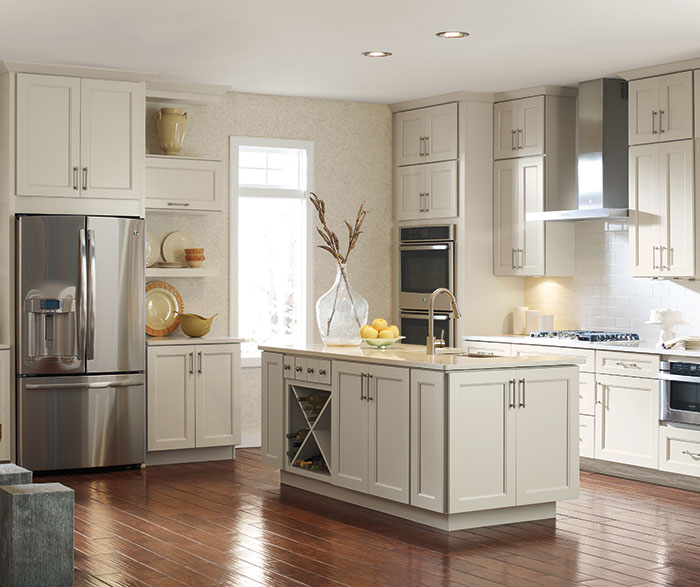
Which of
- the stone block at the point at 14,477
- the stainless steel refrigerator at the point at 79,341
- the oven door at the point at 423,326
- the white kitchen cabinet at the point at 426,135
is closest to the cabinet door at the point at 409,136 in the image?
the white kitchen cabinet at the point at 426,135

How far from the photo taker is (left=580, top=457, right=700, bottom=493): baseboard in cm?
610

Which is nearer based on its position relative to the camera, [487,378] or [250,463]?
[487,378]

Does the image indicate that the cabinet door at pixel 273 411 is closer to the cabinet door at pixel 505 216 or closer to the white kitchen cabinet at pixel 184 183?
the white kitchen cabinet at pixel 184 183

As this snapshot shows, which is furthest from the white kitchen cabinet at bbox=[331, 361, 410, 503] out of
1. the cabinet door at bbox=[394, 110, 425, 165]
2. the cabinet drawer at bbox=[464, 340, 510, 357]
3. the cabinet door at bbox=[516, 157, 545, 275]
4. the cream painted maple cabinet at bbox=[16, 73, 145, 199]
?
the cabinet door at bbox=[394, 110, 425, 165]

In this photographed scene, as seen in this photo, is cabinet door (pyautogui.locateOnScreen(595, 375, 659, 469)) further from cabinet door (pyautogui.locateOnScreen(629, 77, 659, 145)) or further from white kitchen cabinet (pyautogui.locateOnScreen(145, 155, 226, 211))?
white kitchen cabinet (pyautogui.locateOnScreen(145, 155, 226, 211))

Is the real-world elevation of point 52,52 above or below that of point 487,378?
above

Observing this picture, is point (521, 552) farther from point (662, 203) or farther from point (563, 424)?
point (662, 203)

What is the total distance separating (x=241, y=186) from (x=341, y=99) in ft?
3.65

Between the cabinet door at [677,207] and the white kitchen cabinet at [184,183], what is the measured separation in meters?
3.14

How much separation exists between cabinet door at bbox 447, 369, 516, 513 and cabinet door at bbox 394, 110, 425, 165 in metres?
3.48

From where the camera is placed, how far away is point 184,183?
284 inches

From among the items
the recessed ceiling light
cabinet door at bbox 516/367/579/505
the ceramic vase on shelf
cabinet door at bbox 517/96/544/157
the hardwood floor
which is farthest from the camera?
cabinet door at bbox 517/96/544/157

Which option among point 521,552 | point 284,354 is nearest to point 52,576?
point 521,552

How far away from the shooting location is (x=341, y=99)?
26.7 ft
